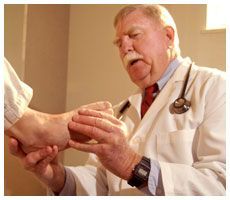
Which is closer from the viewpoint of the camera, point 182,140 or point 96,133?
point 96,133

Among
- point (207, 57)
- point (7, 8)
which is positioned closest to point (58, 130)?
point (207, 57)

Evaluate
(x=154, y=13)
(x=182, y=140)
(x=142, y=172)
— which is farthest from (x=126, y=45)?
(x=142, y=172)

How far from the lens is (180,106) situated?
0.93m

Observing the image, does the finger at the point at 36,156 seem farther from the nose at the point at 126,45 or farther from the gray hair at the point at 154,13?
the gray hair at the point at 154,13

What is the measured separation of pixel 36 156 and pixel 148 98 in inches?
18.1

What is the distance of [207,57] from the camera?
1.43 m

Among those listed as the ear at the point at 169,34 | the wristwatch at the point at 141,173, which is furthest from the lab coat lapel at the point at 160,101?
the wristwatch at the point at 141,173

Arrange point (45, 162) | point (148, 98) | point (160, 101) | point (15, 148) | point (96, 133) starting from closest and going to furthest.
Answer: point (96, 133), point (15, 148), point (45, 162), point (160, 101), point (148, 98)

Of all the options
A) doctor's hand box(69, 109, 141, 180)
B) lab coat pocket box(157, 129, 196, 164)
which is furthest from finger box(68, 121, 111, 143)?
lab coat pocket box(157, 129, 196, 164)

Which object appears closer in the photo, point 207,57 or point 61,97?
point 207,57

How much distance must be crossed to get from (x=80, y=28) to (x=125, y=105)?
81cm

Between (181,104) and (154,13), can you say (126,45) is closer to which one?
(154,13)

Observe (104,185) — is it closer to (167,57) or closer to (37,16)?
(167,57)

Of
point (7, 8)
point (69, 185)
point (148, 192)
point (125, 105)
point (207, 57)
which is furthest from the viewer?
point (7, 8)
